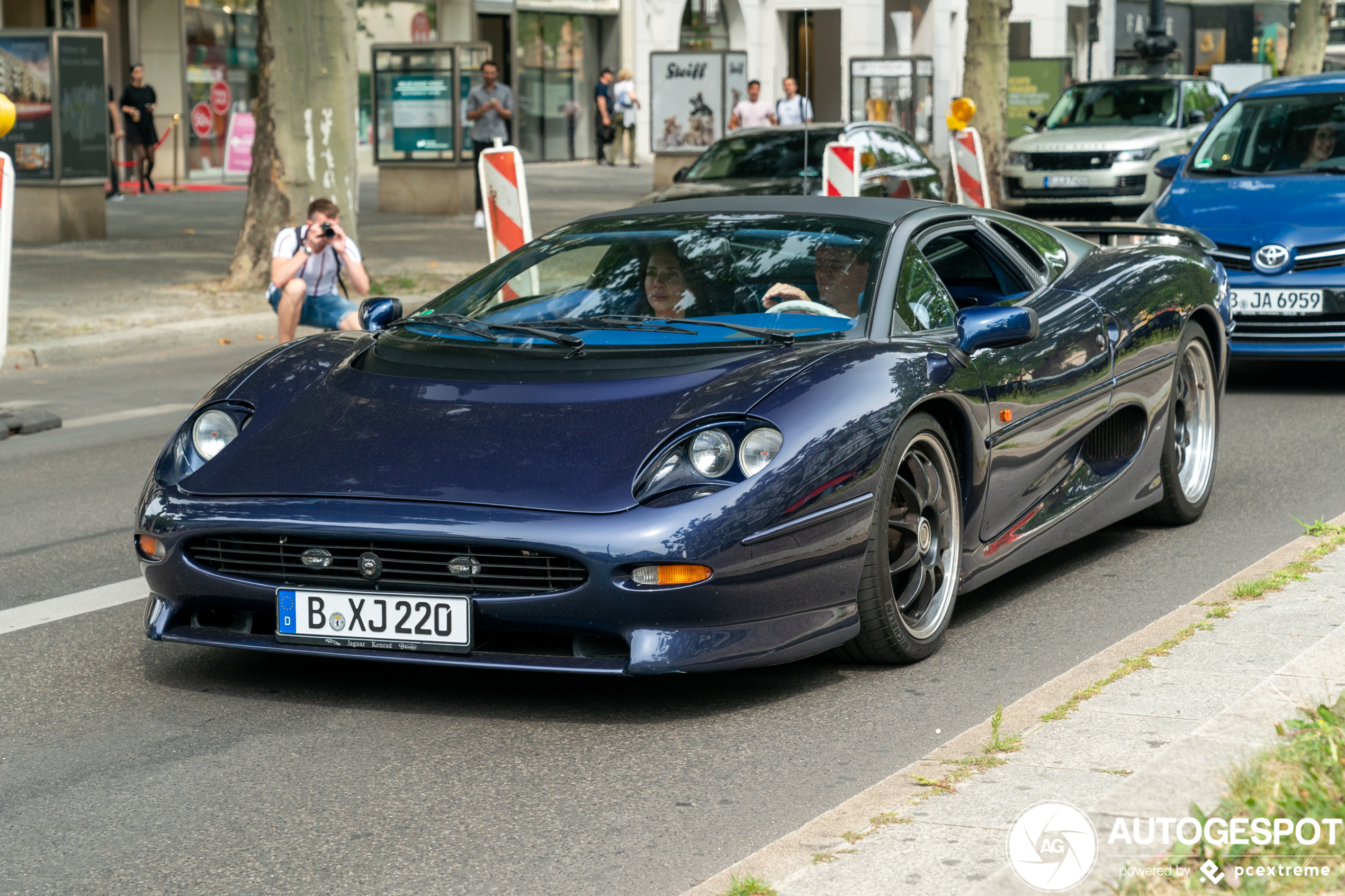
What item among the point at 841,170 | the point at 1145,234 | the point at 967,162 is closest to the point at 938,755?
the point at 1145,234

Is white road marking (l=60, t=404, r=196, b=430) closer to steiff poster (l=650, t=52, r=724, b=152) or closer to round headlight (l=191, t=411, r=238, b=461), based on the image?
round headlight (l=191, t=411, r=238, b=461)

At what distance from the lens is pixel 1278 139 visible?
37.3ft

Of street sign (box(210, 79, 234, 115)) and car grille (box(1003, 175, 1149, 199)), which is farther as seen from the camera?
street sign (box(210, 79, 234, 115))

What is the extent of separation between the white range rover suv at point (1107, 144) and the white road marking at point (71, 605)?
17475 millimetres

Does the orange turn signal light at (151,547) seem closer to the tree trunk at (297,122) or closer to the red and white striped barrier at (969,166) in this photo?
the tree trunk at (297,122)

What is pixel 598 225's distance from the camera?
5871 millimetres

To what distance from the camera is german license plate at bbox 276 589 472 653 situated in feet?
14.2

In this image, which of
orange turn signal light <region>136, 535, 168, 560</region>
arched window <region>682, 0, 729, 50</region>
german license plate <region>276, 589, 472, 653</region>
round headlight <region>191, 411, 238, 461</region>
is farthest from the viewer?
arched window <region>682, 0, 729, 50</region>

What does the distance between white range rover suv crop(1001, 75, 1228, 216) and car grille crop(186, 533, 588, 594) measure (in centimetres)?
1845

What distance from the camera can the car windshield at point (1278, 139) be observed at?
436 inches

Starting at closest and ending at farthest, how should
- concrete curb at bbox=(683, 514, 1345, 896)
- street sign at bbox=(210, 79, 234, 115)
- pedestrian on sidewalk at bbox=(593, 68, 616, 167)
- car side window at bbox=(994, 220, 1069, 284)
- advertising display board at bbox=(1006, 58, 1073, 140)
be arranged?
concrete curb at bbox=(683, 514, 1345, 896) < car side window at bbox=(994, 220, 1069, 284) < street sign at bbox=(210, 79, 234, 115) < advertising display board at bbox=(1006, 58, 1073, 140) < pedestrian on sidewalk at bbox=(593, 68, 616, 167)

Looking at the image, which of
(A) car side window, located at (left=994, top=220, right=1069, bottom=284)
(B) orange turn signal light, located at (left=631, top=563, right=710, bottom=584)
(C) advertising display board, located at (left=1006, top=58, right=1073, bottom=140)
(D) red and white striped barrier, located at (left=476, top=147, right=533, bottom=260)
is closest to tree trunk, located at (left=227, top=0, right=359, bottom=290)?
(D) red and white striped barrier, located at (left=476, top=147, right=533, bottom=260)

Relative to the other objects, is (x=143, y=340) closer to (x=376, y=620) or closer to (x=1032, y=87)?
(x=376, y=620)

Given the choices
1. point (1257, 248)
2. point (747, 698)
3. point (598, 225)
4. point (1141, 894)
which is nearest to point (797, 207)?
point (598, 225)
